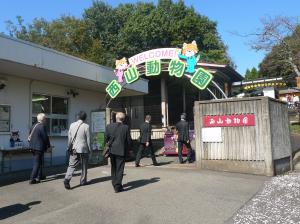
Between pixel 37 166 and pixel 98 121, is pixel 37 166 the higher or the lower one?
the lower one

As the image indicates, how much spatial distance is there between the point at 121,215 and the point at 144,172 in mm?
4667

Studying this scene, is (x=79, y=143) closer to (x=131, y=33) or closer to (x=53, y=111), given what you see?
(x=53, y=111)

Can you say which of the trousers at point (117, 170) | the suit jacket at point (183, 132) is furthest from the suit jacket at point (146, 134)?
the trousers at point (117, 170)

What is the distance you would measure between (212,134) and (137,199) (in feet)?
14.7

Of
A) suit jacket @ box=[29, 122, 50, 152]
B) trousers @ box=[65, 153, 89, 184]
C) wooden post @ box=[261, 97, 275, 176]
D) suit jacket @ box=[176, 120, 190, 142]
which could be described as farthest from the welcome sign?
trousers @ box=[65, 153, 89, 184]

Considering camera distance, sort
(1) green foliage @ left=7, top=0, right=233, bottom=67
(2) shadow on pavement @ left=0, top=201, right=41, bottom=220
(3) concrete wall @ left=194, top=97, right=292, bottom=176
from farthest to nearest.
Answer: (1) green foliage @ left=7, top=0, right=233, bottom=67, (3) concrete wall @ left=194, top=97, right=292, bottom=176, (2) shadow on pavement @ left=0, top=201, right=41, bottom=220

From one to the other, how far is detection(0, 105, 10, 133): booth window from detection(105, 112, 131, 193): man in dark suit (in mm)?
5023

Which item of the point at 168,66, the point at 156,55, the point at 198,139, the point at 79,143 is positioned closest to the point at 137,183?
the point at 79,143

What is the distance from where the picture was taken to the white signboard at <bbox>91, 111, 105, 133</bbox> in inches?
580

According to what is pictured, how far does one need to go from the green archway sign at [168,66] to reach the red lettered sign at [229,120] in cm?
103

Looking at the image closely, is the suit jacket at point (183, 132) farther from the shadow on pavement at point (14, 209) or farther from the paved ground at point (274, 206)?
the shadow on pavement at point (14, 209)

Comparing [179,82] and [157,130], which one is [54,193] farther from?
[179,82]

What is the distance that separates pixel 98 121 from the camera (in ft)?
48.9

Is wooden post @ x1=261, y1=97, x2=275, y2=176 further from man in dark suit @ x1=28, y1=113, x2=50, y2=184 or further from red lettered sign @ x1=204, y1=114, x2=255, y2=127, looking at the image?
man in dark suit @ x1=28, y1=113, x2=50, y2=184
